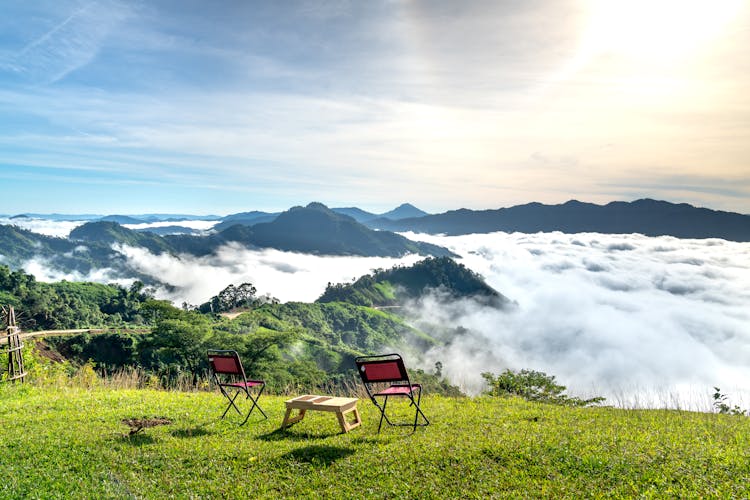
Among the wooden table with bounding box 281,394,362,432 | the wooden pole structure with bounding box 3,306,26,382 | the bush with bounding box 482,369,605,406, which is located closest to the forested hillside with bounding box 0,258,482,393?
the bush with bounding box 482,369,605,406

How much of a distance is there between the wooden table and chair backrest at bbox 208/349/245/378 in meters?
1.29

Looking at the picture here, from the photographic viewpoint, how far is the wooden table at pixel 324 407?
9.15m

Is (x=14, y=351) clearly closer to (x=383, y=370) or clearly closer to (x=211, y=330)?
(x=383, y=370)

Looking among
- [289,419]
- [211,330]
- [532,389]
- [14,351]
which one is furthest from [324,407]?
[211,330]

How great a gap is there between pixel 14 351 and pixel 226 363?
1143cm

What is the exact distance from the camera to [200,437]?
911 cm

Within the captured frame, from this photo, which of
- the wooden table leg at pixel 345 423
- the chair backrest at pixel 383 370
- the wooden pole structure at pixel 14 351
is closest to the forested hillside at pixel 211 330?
the wooden pole structure at pixel 14 351

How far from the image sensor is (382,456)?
24.9ft

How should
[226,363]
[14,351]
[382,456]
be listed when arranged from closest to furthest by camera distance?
[382,456]
[226,363]
[14,351]

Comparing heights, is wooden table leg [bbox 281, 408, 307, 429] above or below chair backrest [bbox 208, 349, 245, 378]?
below

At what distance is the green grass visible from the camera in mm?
6512

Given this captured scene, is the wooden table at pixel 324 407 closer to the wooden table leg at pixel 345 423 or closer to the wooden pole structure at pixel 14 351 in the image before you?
the wooden table leg at pixel 345 423

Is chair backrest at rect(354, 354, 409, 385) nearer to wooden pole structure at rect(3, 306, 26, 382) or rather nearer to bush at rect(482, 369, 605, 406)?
bush at rect(482, 369, 605, 406)

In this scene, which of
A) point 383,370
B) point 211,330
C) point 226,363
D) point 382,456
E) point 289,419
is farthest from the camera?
point 211,330
